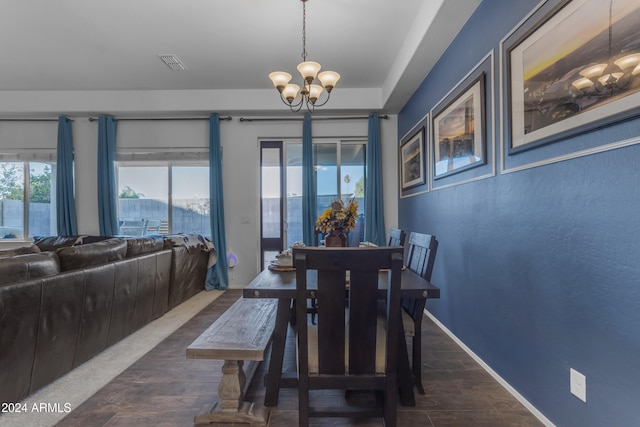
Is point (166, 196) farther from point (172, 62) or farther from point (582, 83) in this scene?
point (582, 83)

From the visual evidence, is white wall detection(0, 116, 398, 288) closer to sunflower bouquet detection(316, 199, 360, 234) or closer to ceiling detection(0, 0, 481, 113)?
ceiling detection(0, 0, 481, 113)

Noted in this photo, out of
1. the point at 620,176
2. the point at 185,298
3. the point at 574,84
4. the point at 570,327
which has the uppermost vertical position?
the point at 574,84

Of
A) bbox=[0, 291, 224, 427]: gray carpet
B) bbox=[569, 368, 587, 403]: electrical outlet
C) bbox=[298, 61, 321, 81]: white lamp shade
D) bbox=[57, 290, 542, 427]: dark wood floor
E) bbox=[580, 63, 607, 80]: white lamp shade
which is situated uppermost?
bbox=[298, 61, 321, 81]: white lamp shade

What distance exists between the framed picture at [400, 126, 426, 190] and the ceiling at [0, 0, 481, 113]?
24.8 inches

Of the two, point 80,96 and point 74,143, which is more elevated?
point 80,96

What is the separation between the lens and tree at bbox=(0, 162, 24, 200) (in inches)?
190

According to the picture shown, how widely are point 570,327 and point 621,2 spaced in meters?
1.38

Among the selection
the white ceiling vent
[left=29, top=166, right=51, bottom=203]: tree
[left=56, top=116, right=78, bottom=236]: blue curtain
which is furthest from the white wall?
the white ceiling vent

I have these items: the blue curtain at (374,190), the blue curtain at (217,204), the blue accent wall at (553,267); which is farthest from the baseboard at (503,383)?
the blue curtain at (217,204)

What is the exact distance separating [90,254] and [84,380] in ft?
2.84

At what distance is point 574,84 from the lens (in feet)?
4.49

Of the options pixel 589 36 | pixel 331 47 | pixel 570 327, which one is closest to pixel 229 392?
pixel 570 327

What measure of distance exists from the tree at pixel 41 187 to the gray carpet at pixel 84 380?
3569 mm

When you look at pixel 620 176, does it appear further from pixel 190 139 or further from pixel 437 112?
pixel 190 139
